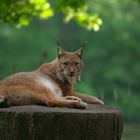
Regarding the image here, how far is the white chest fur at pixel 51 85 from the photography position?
877cm

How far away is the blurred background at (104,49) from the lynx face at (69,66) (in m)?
30.2

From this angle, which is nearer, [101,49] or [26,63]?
[26,63]

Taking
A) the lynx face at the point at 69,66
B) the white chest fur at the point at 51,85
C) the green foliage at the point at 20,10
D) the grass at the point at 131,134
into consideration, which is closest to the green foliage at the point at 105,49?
the grass at the point at 131,134

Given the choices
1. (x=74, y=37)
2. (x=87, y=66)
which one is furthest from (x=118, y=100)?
(x=74, y=37)

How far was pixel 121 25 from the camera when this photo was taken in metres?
45.1

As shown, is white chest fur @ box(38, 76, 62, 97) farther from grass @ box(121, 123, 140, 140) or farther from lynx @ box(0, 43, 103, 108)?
grass @ box(121, 123, 140, 140)

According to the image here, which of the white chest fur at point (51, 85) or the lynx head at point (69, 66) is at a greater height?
the lynx head at point (69, 66)

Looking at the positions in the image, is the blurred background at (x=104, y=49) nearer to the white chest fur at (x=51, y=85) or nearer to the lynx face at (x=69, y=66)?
the lynx face at (x=69, y=66)

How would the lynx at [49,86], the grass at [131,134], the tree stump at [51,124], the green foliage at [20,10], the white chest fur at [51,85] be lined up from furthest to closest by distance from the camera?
the green foliage at [20,10] → the grass at [131,134] → the white chest fur at [51,85] → the lynx at [49,86] → the tree stump at [51,124]

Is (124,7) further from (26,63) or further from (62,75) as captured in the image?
(62,75)

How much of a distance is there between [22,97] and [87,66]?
119 feet

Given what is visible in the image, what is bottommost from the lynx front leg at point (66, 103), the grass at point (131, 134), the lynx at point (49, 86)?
the grass at point (131, 134)

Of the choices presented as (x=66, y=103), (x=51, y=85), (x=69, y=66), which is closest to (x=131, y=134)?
(x=69, y=66)

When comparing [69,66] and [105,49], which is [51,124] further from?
[105,49]
